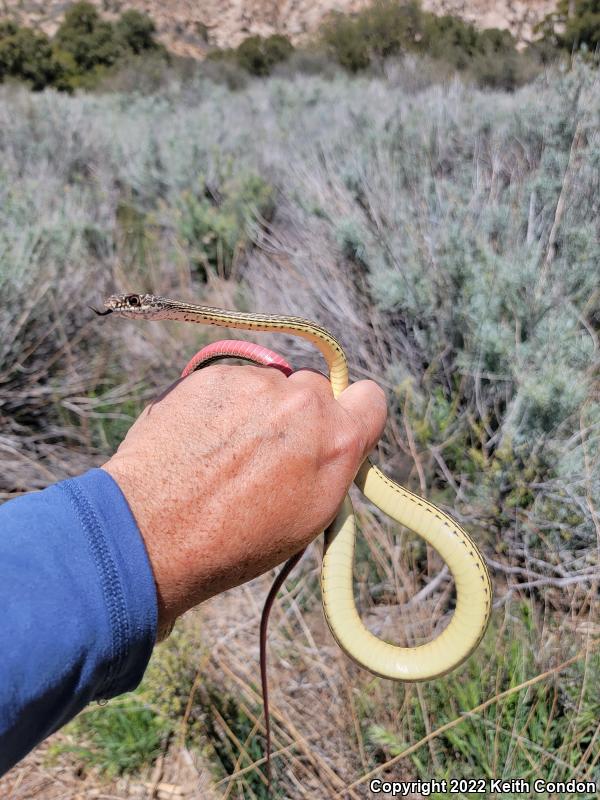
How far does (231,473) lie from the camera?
1.44 metres

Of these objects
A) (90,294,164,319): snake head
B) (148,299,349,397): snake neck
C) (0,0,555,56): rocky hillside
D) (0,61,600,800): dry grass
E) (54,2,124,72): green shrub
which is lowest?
(0,61,600,800): dry grass

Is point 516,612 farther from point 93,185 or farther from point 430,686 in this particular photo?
point 93,185

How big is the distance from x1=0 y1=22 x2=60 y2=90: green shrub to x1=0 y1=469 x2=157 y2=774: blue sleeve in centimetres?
2779

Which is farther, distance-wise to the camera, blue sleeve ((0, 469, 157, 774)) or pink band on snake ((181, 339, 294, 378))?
pink band on snake ((181, 339, 294, 378))

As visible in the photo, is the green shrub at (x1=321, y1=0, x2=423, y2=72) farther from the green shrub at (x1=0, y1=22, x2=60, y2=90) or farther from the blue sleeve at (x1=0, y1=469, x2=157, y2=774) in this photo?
the blue sleeve at (x1=0, y1=469, x2=157, y2=774)

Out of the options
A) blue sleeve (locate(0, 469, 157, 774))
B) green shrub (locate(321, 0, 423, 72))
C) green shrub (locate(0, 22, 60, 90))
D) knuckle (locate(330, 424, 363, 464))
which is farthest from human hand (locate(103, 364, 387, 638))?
green shrub (locate(0, 22, 60, 90))

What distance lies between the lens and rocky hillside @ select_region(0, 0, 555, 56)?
32281 millimetres

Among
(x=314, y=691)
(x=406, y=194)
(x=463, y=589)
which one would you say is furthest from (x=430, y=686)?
(x=406, y=194)

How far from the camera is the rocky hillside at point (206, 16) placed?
3228cm

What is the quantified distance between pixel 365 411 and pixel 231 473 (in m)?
0.46

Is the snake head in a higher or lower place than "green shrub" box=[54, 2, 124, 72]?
lower

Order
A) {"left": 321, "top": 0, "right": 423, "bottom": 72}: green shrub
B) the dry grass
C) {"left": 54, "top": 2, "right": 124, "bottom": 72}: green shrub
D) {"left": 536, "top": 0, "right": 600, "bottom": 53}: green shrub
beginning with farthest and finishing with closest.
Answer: {"left": 54, "top": 2, "right": 124, "bottom": 72}: green shrub < {"left": 321, "top": 0, "right": 423, "bottom": 72}: green shrub < {"left": 536, "top": 0, "right": 600, "bottom": 53}: green shrub < the dry grass

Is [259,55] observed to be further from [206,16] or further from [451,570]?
[451,570]

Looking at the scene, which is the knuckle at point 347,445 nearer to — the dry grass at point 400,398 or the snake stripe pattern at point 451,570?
the snake stripe pattern at point 451,570
